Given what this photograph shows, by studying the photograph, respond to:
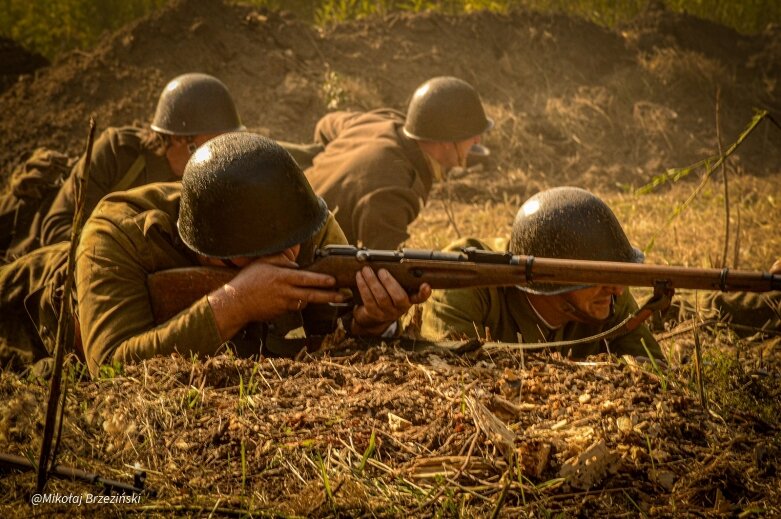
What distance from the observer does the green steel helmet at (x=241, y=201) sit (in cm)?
355

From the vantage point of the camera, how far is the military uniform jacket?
600 centimetres

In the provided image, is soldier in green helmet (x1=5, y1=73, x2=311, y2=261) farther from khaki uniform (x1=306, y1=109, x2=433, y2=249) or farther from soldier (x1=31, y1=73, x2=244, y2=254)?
khaki uniform (x1=306, y1=109, x2=433, y2=249)

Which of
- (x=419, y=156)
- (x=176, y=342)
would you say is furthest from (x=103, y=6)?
(x=176, y=342)

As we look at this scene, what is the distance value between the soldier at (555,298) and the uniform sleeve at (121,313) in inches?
46.3

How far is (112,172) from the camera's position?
6145 millimetres

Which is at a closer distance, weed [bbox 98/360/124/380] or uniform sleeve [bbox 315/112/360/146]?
weed [bbox 98/360/124/380]

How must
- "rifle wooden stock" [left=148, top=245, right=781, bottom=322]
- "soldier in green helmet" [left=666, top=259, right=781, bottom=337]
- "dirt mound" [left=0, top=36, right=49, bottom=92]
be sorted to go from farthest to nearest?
1. "dirt mound" [left=0, top=36, right=49, bottom=92]
2. "soldier in green helmet" [left=666, top=259, right=781, bottom=337]
3. "rifle wooden stock" [left=148, top=245, right=781, bottom=322]

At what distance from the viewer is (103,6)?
46.3 ft

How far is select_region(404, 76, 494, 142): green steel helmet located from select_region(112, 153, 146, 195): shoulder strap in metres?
2.07

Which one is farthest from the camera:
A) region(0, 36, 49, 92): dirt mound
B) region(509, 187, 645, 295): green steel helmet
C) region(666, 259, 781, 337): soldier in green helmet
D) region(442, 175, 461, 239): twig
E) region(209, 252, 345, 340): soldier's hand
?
region(0, 36, 49, 92): dirt mound

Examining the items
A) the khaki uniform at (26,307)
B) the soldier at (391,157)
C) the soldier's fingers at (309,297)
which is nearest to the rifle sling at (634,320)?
the soldier's fingers at (309,297)

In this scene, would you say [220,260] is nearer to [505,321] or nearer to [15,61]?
[505,321]

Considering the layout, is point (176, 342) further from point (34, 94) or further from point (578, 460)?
point (34, 94)

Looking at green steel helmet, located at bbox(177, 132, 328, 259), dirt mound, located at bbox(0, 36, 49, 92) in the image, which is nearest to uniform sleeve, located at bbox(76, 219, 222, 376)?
green steel helmet, located at bbox(177, 132, 328, 259)
